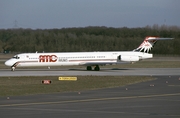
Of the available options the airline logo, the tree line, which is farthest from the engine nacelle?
the tree line

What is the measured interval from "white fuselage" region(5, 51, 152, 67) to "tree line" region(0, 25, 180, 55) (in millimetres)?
46524

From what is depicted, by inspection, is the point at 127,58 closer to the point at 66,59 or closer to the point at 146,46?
the point at 146,46

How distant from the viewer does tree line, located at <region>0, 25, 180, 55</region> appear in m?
105

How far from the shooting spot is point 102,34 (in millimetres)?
129875

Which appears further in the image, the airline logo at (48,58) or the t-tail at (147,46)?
the t-tail at (147,46)

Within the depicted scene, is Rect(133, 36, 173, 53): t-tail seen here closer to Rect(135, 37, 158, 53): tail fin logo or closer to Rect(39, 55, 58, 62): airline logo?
Rect(135, 37, 158, 53): tail fin logo

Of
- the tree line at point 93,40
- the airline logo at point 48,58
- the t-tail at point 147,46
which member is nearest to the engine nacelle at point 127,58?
the t-tail at point 147,46

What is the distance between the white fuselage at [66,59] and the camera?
54.6 metres

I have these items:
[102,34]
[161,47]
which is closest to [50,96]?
[161,47]

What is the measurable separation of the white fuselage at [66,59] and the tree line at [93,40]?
153 ft

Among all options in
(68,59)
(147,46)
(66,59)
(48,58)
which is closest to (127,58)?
(147,46)

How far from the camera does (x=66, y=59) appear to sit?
55.1m

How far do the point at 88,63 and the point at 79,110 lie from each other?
3679 centimetres

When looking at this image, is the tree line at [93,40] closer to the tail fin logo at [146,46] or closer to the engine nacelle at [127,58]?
the tail fin logo at [146,46]
